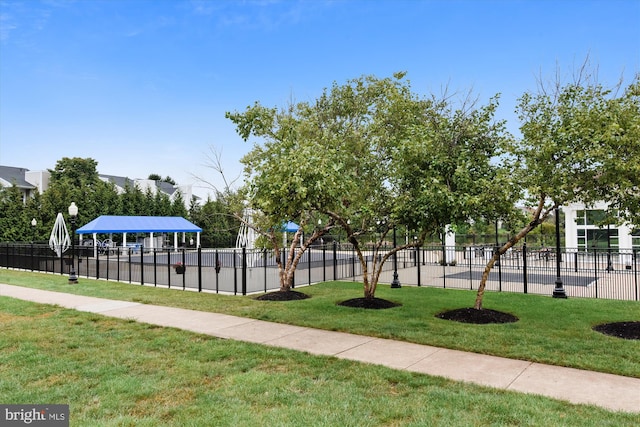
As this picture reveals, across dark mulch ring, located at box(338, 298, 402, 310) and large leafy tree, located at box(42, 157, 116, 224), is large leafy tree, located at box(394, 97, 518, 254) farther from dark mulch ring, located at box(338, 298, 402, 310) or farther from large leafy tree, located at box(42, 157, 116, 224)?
large leafy tree, located at box(42, 157, 116, 224)

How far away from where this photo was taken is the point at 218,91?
22.8 metres

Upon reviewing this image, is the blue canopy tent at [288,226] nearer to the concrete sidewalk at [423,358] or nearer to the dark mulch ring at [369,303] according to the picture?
the dark mulch ring at [369,303]

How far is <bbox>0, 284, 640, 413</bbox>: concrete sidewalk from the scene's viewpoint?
5285mm

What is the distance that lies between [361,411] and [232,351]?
3.07 metres

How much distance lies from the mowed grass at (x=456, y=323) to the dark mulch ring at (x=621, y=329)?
0.82 feet

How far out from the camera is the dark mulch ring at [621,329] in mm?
8008

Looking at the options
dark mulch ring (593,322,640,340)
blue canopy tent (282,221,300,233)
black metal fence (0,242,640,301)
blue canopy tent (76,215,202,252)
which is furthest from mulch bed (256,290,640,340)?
blue canopy tent (76,215,202,252)

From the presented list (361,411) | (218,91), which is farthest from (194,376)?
(218,91)

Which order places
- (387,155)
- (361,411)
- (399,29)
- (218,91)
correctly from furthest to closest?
(218,91), (399,29), (387,155), (361,411)

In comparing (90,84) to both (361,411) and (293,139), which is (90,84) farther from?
(361,411)

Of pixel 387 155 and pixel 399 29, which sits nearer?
pixel 387 155

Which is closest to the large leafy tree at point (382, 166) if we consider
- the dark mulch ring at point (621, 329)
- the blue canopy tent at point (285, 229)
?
the blue canopy tent at point (285, 229)

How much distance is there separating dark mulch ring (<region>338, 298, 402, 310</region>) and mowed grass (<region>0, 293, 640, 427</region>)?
4.68 meters

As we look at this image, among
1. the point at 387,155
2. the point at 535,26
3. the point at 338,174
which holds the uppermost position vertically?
the point at 535,26
